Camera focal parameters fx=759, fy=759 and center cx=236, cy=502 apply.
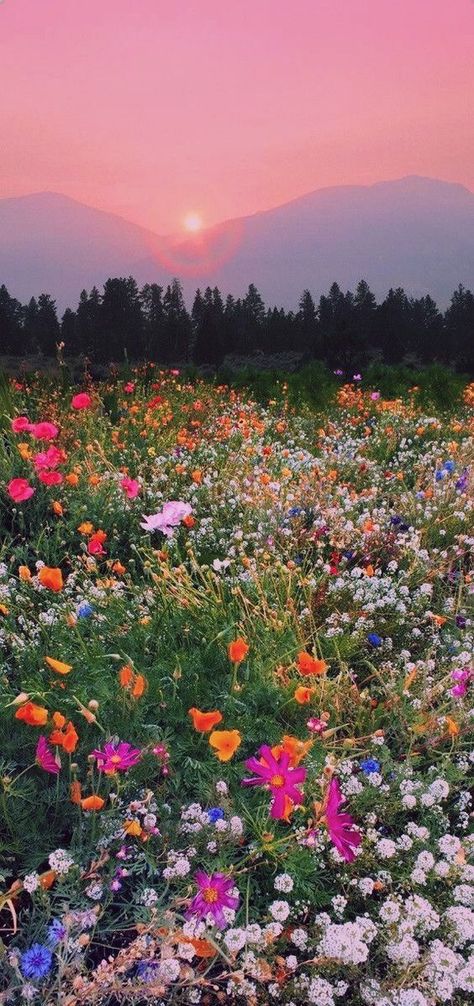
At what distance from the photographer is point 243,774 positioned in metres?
2.29

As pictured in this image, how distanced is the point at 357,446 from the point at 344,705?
4.29 meters

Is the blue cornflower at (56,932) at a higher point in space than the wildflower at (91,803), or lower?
lower

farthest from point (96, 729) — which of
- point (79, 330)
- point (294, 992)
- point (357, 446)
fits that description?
point (79, 330)

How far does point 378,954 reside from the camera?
197 cm

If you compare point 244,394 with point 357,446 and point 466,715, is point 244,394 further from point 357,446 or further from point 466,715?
point 466,715

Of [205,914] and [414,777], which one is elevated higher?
[205,914]

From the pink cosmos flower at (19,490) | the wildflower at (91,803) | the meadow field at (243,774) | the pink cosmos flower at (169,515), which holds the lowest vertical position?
the meadow field at (243,774)

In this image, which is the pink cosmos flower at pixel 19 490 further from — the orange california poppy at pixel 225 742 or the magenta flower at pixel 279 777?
the magenta flower at pixel 279 777

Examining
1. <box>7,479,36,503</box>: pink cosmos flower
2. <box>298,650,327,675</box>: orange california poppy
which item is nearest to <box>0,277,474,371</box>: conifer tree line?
<box>7,479,36,503</box>: pink cosmos flower

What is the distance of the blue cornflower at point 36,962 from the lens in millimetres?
1638

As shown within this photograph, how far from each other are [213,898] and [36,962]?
406mm

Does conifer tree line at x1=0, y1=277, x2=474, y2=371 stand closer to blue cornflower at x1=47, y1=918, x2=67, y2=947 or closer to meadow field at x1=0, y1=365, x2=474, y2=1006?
meadow field at x1=0, y1=365, x2=474, y2=1006

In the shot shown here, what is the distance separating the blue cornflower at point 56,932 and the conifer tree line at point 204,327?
19472 millimetres

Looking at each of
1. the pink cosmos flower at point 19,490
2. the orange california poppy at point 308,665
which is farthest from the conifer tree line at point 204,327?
the orange california poppy at point 308,665
